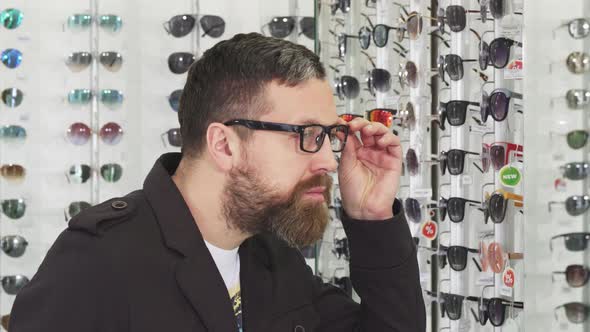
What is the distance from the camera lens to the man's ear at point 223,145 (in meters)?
1.92

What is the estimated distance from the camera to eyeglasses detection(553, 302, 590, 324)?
336 cm

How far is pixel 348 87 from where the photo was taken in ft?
14.8

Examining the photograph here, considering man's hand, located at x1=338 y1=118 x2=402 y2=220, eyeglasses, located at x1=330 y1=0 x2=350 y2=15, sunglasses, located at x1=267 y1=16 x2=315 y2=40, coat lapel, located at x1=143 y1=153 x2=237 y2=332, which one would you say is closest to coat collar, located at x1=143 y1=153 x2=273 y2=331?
coat lapel, located at x1=143 y1=153 x2=237 y2=332

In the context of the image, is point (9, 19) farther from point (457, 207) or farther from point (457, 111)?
point (457, 207)

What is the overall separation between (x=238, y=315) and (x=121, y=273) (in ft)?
1.25

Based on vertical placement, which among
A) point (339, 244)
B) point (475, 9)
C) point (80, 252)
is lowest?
point (339, 244)

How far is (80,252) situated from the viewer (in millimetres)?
1685

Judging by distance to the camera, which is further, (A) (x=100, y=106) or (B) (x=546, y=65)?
(A) (x=100, y=106)

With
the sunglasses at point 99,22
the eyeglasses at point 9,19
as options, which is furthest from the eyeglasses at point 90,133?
the eyeglasses at point 9,19

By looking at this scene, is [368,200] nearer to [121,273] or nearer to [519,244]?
[121,273]

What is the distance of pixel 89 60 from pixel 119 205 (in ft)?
12.3

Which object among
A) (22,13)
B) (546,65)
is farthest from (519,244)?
(22,13)

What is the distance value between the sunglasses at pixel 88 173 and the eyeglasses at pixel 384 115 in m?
2.06

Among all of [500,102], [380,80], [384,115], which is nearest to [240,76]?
[500,102]
